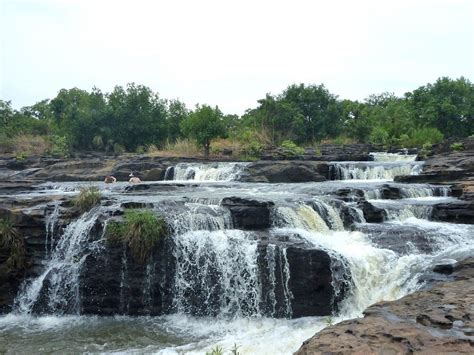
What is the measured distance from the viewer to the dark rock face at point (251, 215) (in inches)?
376

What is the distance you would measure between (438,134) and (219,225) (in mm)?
18966

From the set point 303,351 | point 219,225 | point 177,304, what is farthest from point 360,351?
point 219,225

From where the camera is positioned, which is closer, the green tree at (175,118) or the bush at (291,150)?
the bush at (291,150)

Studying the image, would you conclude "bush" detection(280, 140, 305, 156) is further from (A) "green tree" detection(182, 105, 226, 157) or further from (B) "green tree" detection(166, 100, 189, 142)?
(B) "green tree" detection(166, 100, 189, 142)

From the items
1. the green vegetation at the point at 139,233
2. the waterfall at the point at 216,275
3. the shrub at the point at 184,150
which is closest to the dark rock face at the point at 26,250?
the green vegetation at the point at 139,233

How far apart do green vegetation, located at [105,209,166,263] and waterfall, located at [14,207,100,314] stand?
0.50 m

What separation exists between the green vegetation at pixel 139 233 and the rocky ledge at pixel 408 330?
477 cm

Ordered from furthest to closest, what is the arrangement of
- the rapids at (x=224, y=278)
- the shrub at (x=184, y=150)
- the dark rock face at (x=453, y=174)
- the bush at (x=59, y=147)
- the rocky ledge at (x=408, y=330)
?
the bush at (x=59, y=147), the shrub at (x=184, y=150), the dark rock face at (x=453, y=174), the rapids at (x=224, y=278), the rocky ledge at (x=408, y=330)

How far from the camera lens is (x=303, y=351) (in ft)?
12.0

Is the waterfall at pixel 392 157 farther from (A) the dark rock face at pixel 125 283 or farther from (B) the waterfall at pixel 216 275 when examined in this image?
(A) the dark rock face at pixel 125 283

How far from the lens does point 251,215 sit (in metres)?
9.57

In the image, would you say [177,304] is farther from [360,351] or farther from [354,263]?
[360,351]

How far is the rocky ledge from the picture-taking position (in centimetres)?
353

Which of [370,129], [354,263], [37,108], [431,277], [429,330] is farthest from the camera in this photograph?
[37,108]
